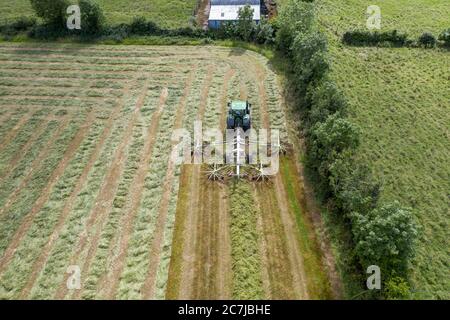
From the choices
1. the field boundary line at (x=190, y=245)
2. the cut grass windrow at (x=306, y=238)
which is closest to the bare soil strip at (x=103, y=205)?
the field boundary line at (x=190, y=245)

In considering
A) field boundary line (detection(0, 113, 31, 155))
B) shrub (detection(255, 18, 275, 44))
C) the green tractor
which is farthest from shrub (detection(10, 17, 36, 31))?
the green tractor

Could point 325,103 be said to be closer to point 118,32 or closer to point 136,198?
point 136,198

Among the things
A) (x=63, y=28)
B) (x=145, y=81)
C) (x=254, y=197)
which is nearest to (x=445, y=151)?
(x=254, y=197)

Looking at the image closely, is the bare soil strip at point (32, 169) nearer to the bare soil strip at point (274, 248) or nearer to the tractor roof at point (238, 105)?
the tractor roof at point (238, 105)

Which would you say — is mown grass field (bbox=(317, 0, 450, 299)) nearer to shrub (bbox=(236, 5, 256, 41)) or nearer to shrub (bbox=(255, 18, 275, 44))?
shrub (bbox=(255, 18, 275, 44))

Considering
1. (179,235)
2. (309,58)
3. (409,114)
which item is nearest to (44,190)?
(179,235)

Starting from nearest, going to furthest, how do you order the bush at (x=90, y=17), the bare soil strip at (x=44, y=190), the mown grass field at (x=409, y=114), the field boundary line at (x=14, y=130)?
1. the bare soil strip at (x=44, y=190)
2. the mown grass field at (x=409, y=114)
3. the field boundary line at (x=14, y=130)
4. the bush at (x=90, y=17)
